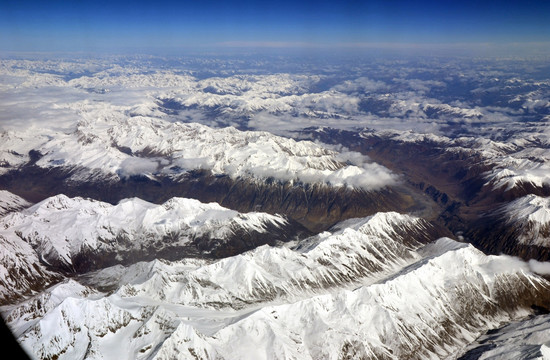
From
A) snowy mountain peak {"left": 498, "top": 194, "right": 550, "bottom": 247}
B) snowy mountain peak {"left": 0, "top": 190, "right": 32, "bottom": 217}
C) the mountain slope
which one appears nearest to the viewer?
the mountain slope

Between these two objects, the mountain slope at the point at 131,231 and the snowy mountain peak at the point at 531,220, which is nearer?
the mountain slope at the point at 131,231

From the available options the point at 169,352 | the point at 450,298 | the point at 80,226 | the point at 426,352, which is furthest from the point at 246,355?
the point at 80,226

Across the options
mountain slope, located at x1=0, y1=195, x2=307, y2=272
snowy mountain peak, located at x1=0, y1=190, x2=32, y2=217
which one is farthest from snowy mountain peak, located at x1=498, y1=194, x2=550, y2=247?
snowy mountain peak, located at x1=0, y1=190, x2=32, y2=217

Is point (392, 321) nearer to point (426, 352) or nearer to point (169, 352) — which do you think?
point (426, 352)

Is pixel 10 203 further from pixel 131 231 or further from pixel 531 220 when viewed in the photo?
pixel 531 220

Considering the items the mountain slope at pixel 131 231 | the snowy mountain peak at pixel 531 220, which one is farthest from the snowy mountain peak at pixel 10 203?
the snowy mountain peak at pixel 531 220

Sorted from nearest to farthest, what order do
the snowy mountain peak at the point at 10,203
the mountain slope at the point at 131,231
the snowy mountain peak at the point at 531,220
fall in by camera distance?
1. the mountain slope at the point at 131,231
2. the snowy mountain peak at the point at 531,220
3. the snowy mountain peak at the point at 10,203

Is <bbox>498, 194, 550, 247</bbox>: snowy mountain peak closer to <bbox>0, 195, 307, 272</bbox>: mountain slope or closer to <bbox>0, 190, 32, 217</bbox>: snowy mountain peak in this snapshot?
<bbox>0, 195, 307, 272</bbox>: mountain slope

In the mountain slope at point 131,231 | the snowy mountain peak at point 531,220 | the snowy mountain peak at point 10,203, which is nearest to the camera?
Result: the mountain slope at point 131,231

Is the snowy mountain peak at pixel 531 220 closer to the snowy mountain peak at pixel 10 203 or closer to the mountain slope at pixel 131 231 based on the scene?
the mountain slope at pixel 131 231

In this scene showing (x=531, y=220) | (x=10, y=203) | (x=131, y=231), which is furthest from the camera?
(x=10, y=203)

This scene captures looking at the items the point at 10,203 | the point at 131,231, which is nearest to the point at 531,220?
the point at 131,231
